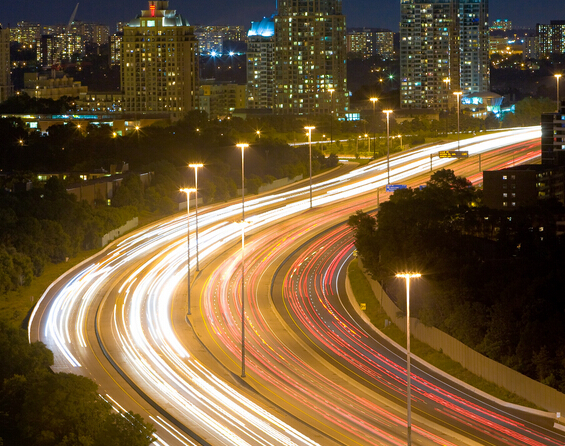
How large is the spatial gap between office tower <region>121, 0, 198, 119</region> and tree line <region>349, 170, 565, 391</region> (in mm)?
112956

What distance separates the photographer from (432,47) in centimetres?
15288

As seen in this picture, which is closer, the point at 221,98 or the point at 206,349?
the point at 206,349

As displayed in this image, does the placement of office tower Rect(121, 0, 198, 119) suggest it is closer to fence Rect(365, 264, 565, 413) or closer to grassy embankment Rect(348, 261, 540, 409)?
grassy embankment Rect(348, 261, 540, 409)

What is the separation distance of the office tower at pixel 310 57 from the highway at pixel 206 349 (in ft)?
326

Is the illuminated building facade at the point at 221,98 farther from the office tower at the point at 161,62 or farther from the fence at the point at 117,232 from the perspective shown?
the fence at the point at 117,232

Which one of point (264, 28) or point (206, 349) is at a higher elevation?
point (264, 28)

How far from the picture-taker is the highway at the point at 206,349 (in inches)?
1158

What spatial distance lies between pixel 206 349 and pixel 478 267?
45.5 feet

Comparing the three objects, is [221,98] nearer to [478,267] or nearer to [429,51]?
[429,51]

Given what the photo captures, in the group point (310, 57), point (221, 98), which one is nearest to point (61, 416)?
point (310, 57)

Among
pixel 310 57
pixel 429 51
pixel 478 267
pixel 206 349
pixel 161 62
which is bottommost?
pixel 206 349

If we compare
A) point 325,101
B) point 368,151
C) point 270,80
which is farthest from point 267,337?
point 270,80

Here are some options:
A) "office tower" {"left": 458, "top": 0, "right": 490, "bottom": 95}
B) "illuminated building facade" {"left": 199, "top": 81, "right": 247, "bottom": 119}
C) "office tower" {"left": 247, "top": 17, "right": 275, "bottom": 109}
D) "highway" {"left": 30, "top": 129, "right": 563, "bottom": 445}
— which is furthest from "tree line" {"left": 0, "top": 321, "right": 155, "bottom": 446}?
"office tower" {"left": 247, "top": 17, "right": 275, "bottom": 109}

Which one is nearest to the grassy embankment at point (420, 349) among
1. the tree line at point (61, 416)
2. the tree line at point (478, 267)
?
the tree line at point (478, 267)
